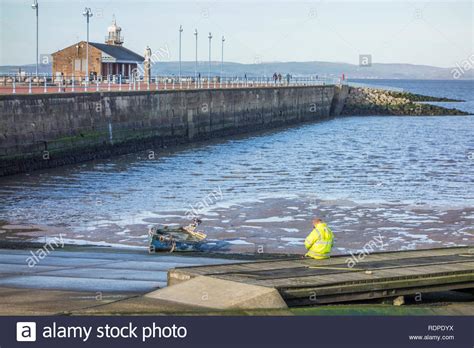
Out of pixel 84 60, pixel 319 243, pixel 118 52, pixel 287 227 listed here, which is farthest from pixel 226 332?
pixel 118 52

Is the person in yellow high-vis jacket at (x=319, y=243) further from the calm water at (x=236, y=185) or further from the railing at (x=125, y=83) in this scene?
the railing at (x=125, y=83)

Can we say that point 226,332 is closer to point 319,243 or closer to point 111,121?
point 319,243

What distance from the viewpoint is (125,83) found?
65.0m

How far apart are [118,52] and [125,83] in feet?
39.1

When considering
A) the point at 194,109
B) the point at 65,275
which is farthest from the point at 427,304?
the point at 194,109

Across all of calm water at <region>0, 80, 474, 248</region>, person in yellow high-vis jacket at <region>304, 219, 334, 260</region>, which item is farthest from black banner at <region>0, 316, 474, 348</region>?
calm water at <region>0, 80, 474, 248</region>

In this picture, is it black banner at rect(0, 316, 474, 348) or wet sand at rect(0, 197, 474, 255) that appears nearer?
black banner at rect(0, 316, 474, 348)

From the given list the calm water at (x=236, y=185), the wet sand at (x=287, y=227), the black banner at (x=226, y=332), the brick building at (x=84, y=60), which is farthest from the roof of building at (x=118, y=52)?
the black banner at (x=226, y=332)

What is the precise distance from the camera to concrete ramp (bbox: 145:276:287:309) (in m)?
12.6

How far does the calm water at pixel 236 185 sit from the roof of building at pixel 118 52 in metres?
17.8

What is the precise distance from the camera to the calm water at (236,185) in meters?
26.8

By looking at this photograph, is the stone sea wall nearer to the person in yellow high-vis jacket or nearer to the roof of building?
the roof of building

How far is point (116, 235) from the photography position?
23891 mm

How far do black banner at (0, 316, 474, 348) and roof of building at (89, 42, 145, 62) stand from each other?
62.4 meters
